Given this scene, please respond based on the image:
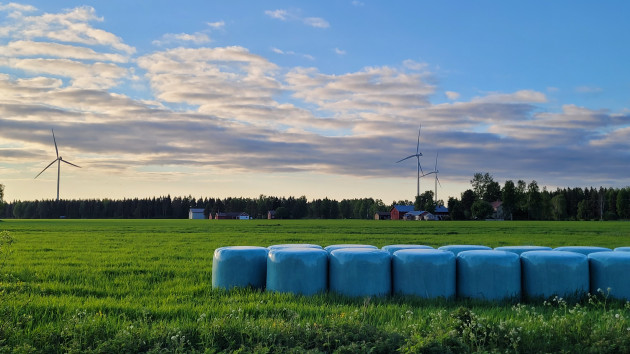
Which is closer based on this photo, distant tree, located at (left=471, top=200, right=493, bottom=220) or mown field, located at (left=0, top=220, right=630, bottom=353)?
mown field, located at (left=0, top=220, right=630, bottom=353)

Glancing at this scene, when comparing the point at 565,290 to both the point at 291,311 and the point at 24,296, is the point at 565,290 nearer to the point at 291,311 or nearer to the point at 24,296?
the point at 291,311

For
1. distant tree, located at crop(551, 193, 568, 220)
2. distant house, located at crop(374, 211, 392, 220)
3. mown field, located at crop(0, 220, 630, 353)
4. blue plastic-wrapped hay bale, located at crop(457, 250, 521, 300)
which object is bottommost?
mown field, located at crop(0, 220, 630, 353)

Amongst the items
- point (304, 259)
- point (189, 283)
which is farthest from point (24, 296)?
point (304, 259)

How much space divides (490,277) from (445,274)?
0.83 metres

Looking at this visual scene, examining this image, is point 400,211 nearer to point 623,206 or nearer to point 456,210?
point 456,210

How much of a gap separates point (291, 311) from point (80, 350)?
2.72 meters

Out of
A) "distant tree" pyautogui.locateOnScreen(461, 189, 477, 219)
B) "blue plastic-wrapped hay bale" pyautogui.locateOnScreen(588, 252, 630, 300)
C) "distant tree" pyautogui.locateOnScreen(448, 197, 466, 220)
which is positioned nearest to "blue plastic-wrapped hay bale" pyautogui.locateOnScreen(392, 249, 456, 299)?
"blue plastic-wrapped hay bale" pyautogui.locateOnScreen(588, 252, 630, 300)

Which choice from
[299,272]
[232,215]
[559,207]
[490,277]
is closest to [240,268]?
[299,272]

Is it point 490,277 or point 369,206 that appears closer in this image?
point 490,277

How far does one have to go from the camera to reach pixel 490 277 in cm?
988

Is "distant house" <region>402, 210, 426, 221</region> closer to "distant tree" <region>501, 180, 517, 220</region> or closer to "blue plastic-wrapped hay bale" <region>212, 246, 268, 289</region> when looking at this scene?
"distant tree" <region>501, 180, 517, 220</region>

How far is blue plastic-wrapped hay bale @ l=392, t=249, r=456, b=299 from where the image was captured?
9.77 metres

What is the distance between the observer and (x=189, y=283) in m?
11.5

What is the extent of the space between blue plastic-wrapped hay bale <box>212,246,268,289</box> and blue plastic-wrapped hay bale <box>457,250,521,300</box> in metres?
3.78
